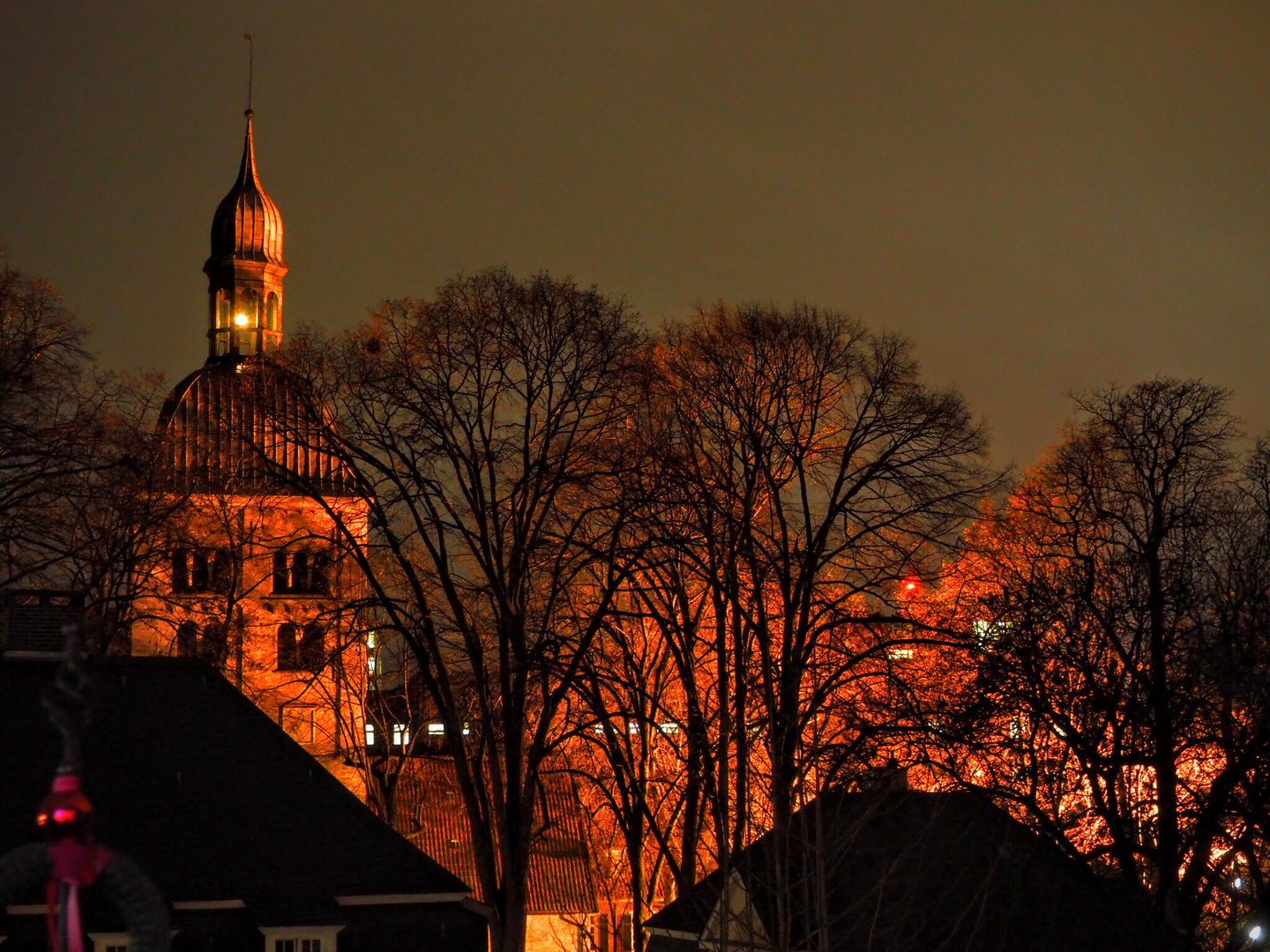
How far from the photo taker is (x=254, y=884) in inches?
1146

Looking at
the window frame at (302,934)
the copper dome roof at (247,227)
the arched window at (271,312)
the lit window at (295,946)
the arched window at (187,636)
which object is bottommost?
the lit window at (295,946)

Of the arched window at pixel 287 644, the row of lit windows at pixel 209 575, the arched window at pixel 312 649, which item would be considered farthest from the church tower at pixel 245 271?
the arched window at pixel 312 649

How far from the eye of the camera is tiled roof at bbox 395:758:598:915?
209ft

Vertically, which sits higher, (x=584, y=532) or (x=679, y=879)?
(x=584, y=532)

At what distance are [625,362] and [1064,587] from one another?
951cm

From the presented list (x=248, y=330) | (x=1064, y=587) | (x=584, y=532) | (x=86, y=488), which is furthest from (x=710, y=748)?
(x=248, y=330)

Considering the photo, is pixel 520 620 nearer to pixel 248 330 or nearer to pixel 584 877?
pixel 584 877

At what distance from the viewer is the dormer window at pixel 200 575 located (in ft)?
167

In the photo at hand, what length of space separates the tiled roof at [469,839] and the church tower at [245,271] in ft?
63.7

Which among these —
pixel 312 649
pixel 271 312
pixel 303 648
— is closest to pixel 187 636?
pixel 312 649

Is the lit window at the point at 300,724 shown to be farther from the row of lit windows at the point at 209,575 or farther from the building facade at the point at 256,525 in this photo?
the row of lit windows at the point at 209,575

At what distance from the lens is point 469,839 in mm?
66000

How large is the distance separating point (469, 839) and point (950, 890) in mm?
35742

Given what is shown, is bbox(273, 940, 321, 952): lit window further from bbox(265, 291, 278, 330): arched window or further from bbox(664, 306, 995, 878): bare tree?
bbox(265, 291, 278, 330): arched window
